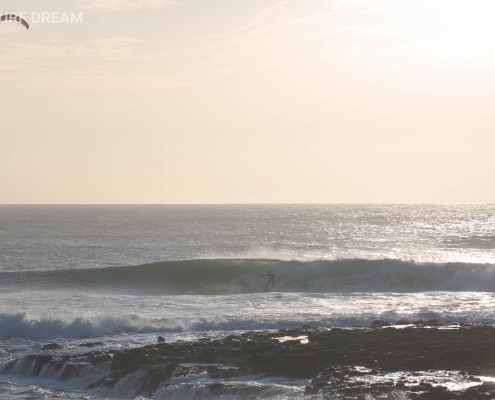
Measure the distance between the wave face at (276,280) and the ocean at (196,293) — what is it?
2.6 inches

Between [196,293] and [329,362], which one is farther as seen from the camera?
[196,293]

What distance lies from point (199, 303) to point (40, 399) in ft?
40.8

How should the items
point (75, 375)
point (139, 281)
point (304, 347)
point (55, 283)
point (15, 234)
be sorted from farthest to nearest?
point (15, 234)
point (139, 281)
point (55, 283)
point (304, 347)
point (75, 375)

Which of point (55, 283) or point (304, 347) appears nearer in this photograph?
point (304, 347)

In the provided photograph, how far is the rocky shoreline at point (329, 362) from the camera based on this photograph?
1287 centimetres

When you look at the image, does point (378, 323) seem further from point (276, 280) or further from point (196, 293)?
point (276, 280)

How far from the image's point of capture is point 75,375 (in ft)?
48.3

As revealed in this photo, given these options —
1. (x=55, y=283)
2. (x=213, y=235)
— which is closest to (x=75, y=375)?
(x=55, y=283)

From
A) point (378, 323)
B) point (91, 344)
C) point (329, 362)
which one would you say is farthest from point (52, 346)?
point (378, 323)

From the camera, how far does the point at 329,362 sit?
48.3ft

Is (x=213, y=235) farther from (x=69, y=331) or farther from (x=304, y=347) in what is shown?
(x=304, y=347)


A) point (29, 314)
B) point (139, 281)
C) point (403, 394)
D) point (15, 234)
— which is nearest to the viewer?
point (403, 394)

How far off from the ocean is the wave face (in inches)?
2.6

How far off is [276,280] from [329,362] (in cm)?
2075
